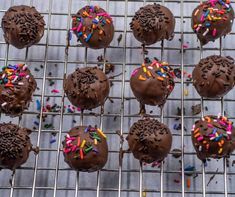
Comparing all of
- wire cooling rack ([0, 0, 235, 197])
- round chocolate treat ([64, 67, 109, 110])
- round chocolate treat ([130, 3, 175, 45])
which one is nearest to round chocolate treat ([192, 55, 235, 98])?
wire cooling rack ([0, 0, 235, 197])

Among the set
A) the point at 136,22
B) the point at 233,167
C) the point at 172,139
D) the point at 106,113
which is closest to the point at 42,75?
the point at 106,113

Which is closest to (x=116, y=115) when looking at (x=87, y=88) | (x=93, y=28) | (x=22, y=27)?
(x=87, y=88)

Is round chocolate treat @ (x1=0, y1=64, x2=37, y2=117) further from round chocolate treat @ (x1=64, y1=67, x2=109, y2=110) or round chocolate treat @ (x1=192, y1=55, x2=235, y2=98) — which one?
round chocolate treat @ (x1=192, y1=55, x2=235, y2=98)

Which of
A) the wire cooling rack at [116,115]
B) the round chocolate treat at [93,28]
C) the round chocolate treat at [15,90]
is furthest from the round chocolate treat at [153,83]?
the round chocolate treat at [15,90]

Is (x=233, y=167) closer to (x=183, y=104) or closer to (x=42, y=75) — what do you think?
(x=183, y=104)

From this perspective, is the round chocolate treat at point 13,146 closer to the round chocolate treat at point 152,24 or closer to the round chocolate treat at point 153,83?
the round chocolate treat at point 153,83

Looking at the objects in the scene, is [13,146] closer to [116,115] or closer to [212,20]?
[116,115]
